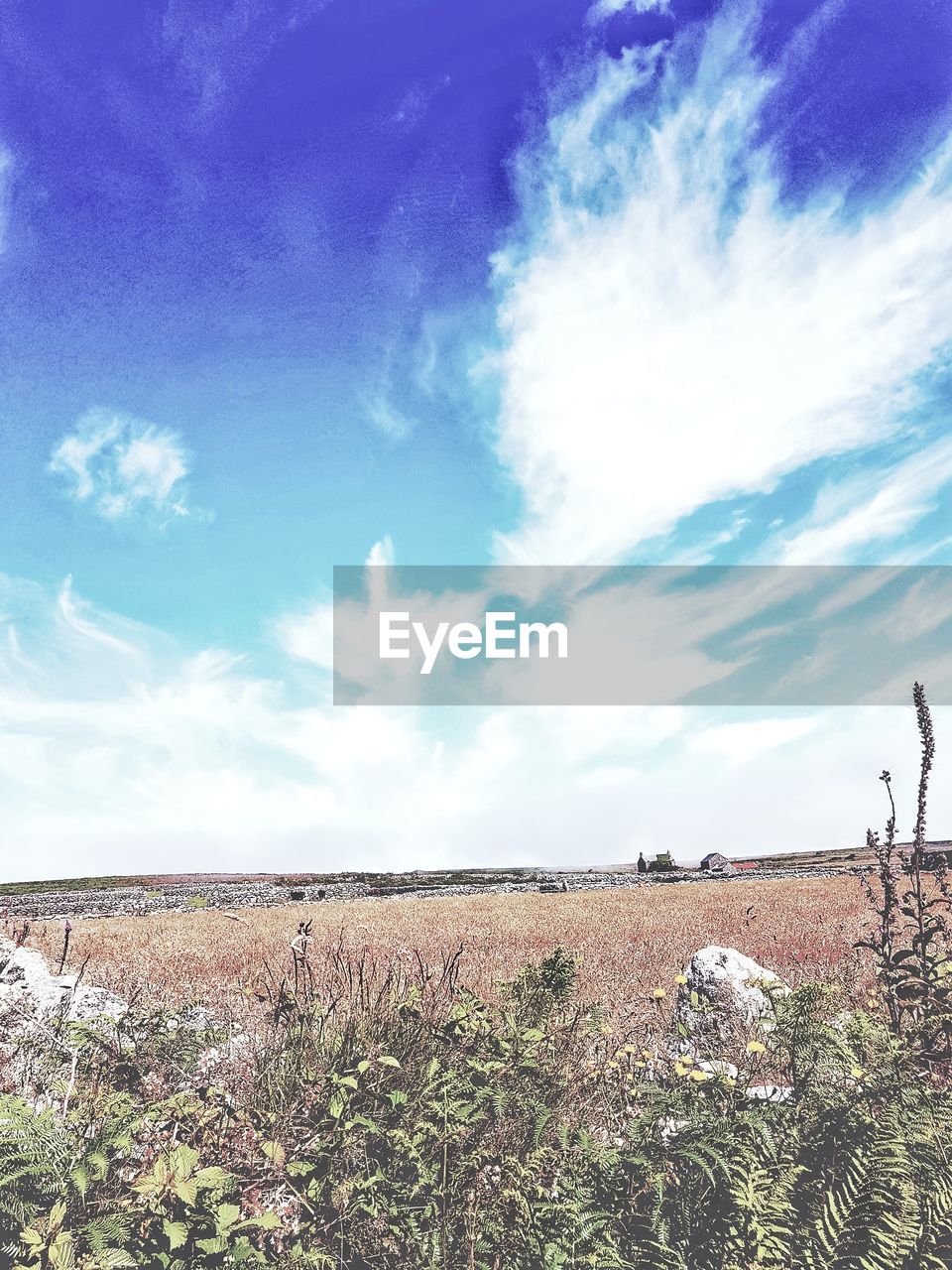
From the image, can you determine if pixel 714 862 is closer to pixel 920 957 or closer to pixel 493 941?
pixel 493 941

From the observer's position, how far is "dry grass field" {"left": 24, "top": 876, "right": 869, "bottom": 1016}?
31.7 ft

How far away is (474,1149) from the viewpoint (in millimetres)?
3654

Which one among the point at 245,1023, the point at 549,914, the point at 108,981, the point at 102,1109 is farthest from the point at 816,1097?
the point at 549,914

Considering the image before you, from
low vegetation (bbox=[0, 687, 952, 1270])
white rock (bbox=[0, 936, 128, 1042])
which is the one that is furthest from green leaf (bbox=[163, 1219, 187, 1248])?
white rock (bbox=[0, 936, 128, 1042])

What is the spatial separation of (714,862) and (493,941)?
4949 centimetres

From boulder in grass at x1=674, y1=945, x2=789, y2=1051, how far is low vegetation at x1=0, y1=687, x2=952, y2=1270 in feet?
5.00

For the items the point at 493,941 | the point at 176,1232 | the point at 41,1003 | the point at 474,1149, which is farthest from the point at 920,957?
the point at 493,941

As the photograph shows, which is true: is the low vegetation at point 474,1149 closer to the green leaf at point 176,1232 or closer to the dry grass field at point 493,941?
the green leaf at point 176,1232

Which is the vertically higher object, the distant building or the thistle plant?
the thistle plant

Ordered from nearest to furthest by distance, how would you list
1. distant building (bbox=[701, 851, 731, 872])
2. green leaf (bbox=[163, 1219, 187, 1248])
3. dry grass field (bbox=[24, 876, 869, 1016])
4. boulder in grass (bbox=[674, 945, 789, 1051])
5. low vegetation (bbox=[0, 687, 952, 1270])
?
1. green leaf (bbox=[163, 1219, 187, 1248])
2. low vegetation (bbox=[0, 687, 952, 1270])
3. boulder in grass (bbox=[674, 945, 789, 1051])
4. dry grass field (bbox=[24, 876, 869, 1016])
5. distant building (bbox=[701, 851, 731, 872])

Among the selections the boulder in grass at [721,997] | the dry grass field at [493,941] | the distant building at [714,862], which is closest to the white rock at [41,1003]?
the dry grass field at [493,941]

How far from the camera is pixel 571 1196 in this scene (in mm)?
3215

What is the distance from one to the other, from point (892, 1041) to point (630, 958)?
8807mm

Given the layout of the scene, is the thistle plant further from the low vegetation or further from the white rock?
the white rock
